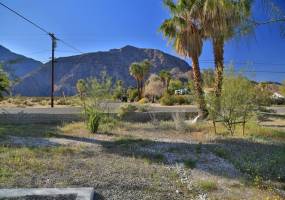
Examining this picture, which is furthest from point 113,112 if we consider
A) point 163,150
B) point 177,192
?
point 177,192

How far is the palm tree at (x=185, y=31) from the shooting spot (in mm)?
26594

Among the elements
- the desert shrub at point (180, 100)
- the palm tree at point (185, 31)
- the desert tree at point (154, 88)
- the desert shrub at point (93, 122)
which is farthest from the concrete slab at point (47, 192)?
the desert tree at point (154, 88)

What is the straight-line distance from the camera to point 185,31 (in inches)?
1065

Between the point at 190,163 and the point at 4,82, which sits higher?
the point at 4,82

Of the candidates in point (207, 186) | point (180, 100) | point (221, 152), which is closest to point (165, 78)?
point (180, 100)

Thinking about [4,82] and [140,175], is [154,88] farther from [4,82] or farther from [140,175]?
[140,175]

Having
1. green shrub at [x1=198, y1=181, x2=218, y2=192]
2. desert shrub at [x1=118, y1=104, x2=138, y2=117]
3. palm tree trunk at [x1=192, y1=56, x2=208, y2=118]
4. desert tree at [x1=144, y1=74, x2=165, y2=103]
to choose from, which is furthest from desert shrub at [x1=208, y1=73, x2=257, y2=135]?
desert tree at [x1=144, y1=74, x2=165, y2=103]

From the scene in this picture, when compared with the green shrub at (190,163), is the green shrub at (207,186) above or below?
below

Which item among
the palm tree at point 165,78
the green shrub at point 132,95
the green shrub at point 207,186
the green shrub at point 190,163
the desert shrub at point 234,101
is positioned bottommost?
the green shrub at point 207,186

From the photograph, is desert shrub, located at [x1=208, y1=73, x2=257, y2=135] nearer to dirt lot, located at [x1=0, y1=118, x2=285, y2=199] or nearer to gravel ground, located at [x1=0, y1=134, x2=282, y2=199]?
dirt lot, located at [x1=0, y1=118, x2=285, y2=199]

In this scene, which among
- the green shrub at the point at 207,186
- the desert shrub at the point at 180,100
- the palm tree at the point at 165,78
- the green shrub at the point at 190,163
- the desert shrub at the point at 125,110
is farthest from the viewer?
the palm tree at the point at 165,78

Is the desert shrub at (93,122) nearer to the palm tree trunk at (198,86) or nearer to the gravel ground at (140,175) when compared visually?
the gravel ground at (140,175)

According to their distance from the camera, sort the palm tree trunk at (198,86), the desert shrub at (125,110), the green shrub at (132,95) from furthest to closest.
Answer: the green shrub at (132,95), the desert shrub at (125,110), the palm tree trunk at (198,86)

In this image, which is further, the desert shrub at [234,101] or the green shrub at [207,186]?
the desert shrub at [234,101]
